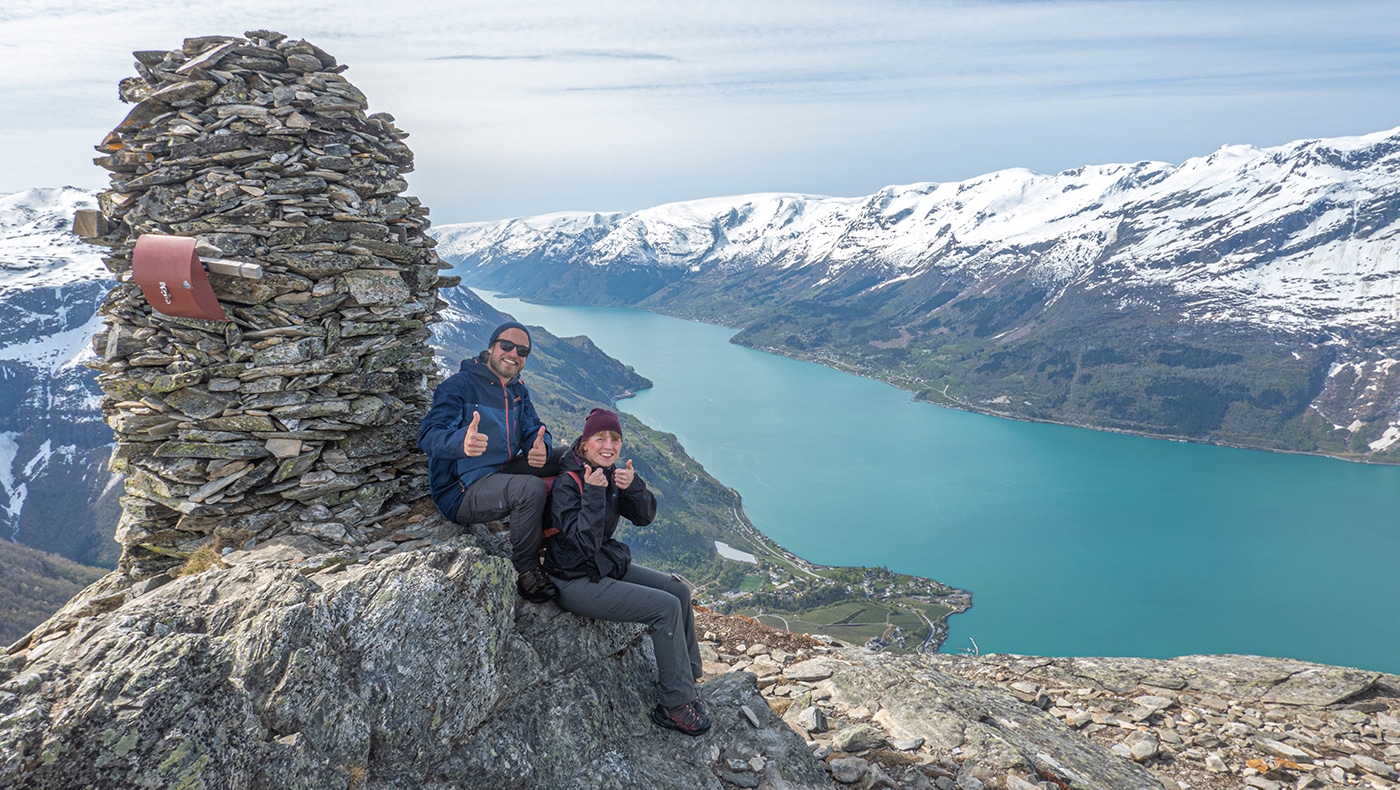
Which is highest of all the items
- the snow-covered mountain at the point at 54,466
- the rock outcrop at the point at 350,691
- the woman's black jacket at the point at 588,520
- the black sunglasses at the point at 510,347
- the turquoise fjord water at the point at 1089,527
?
the black sunglasses at the point at 510,347

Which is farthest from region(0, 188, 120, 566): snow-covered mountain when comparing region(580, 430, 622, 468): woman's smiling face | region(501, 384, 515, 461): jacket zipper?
region(580, 430, 622, 468): woman's smiling face

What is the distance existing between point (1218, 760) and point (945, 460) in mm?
146299

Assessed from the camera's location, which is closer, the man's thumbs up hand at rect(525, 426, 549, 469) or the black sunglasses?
the man's thumbs up hand at rect(525, 426, 549, 469)

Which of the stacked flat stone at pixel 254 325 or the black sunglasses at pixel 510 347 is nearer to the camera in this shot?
the black sunglasses at pixel 510 347

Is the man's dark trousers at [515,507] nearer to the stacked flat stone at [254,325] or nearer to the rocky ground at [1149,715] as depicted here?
the stacked flat stone at [254,325]

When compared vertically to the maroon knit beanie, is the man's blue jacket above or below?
below

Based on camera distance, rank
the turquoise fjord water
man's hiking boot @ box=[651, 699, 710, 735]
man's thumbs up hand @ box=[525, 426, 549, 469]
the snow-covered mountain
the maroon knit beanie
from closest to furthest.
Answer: the maroon knit beanie < man's hiking boot @ box=[651, 699, 710, 735] < man's thumbs up hand @ box=[525, 426, 549, 469] < the turquoise fjord water < the snow-covered mountain

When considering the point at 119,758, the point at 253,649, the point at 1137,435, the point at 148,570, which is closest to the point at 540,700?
the point at 253,649

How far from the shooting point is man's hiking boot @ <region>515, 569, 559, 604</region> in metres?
6.31

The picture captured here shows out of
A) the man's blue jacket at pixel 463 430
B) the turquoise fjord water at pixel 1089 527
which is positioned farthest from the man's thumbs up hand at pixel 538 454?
the turquoise fjord water at pixel 1089 527

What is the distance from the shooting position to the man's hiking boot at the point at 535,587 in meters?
6.31

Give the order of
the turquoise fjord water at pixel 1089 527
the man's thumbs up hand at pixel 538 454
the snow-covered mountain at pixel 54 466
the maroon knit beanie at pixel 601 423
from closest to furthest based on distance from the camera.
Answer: the maroon knit beanie at pixel 601 423
the man's thumbs up hand at pixel 538 454
the turquoise fjord water at pixel 1089 527
the snow-covered mountain at pixel 54 466

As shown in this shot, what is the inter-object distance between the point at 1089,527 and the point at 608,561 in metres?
127

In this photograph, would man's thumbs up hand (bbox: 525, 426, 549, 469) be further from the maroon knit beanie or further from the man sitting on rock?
the maroon knit beanie
